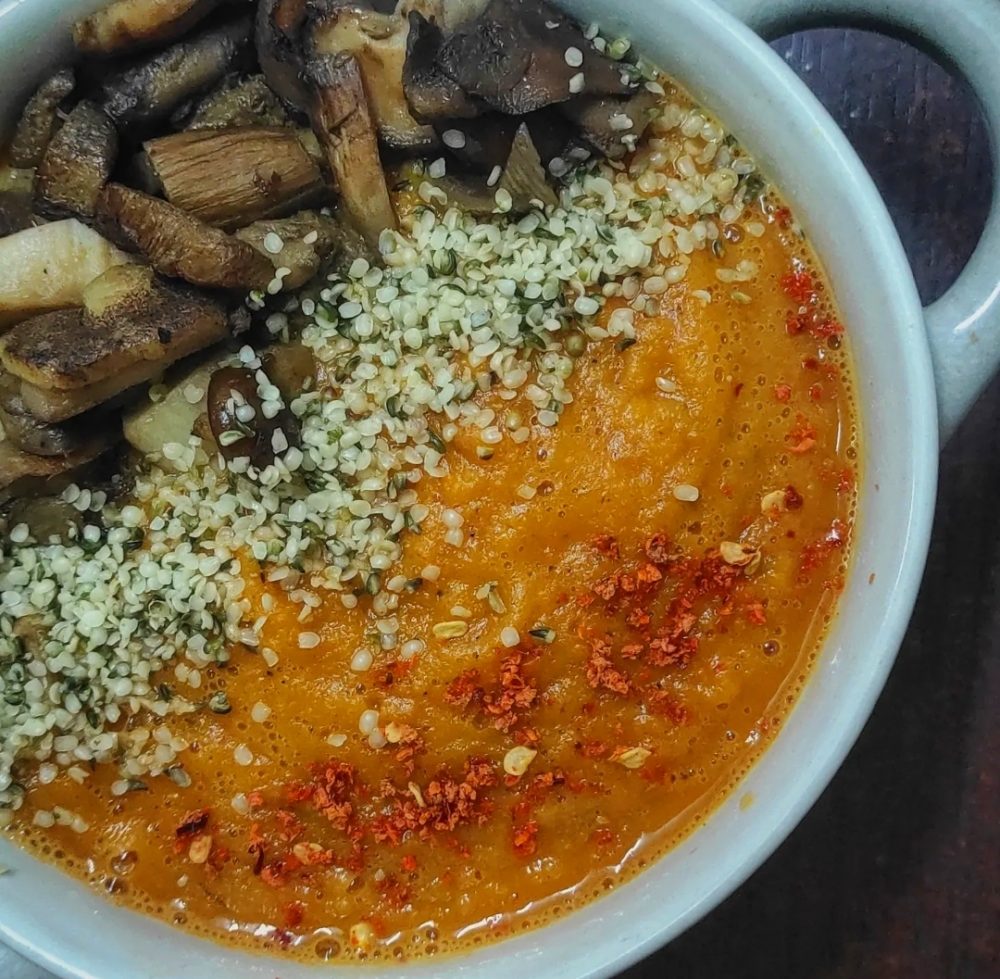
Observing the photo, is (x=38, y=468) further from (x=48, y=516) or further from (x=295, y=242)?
(x=295, y=242)

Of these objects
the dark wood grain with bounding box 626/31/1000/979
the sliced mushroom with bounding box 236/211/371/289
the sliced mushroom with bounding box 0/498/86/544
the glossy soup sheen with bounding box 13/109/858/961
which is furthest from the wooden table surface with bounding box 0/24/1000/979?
the sliced mushroom with bounding box 0/498/86/544

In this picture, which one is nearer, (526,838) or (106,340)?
(106,340)

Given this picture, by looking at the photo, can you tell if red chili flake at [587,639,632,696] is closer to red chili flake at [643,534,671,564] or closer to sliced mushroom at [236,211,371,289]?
red chili flake at [643,534,671,564]

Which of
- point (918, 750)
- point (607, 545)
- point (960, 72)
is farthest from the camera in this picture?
point (918, 750)

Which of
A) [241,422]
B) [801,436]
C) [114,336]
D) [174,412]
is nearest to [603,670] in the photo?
[801,436]

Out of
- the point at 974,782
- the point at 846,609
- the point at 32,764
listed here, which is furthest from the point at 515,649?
the point at 974,782
